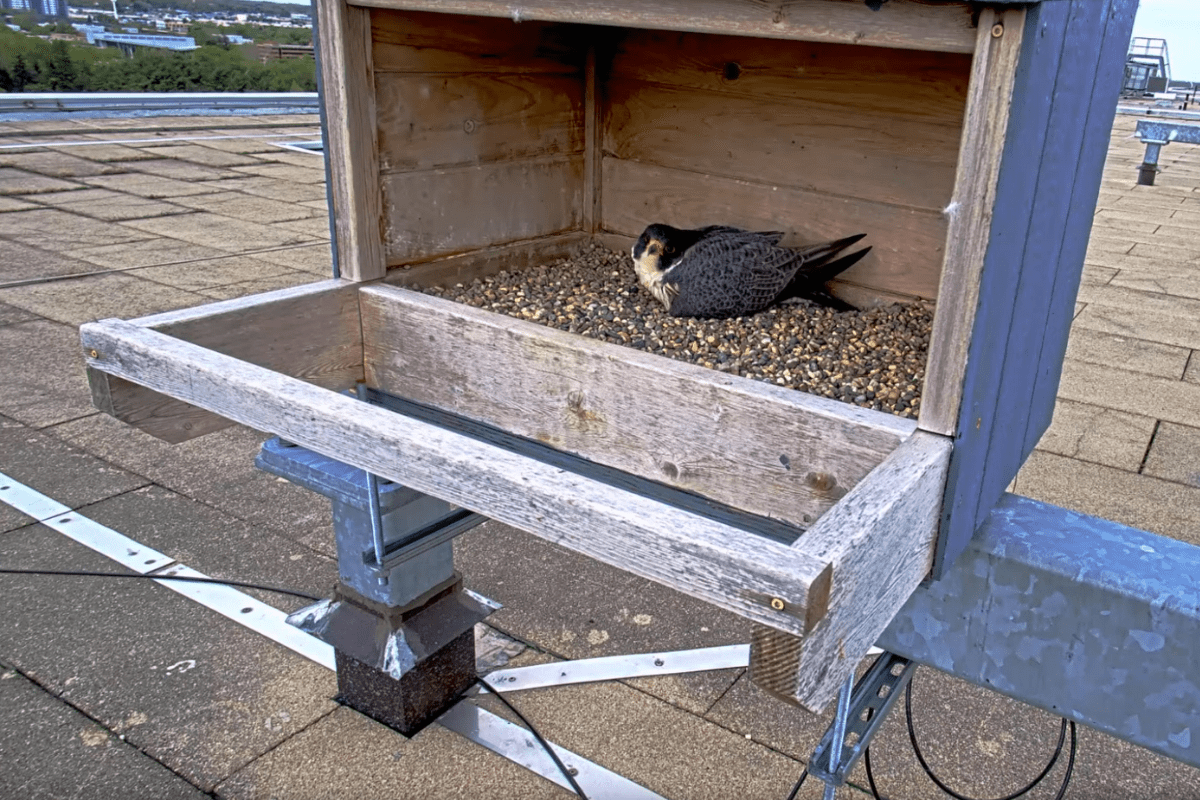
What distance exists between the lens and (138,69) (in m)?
14.3

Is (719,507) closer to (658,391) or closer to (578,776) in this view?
(658,391)

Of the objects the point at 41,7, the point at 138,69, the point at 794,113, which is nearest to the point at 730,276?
the point at 794,113

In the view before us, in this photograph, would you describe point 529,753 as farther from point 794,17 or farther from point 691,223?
point 794,17

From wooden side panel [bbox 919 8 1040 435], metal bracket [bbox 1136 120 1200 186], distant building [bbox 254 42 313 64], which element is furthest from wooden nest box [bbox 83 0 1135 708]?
distant building [bbox 254 42 313 64]

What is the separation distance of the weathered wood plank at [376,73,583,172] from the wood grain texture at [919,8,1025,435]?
3.72ft

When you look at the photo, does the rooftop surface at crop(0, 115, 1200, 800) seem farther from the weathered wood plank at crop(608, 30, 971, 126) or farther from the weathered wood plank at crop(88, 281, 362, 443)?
the weathered wood plank at crop(608, 30, 971, 126)

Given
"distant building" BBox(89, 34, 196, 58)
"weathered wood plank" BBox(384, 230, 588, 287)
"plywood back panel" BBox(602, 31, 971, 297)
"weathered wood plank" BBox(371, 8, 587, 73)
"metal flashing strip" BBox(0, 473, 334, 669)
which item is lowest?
"metal flashing strip" BBox(0, 473, 334, 669)

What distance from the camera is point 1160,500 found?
331 cm

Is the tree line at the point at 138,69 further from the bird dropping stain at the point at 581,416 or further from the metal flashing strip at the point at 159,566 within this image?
the bird dropping stain at the point at 581,416

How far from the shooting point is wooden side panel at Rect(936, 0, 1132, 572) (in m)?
1.10

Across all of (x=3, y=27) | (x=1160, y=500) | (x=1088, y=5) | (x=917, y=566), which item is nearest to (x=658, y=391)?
(x=917, y=566)

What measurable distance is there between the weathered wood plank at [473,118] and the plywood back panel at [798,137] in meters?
0.13

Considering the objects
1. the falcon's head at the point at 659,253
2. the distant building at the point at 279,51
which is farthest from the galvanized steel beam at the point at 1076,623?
the distant building at the point at 279,51

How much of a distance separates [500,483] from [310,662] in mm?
1681
